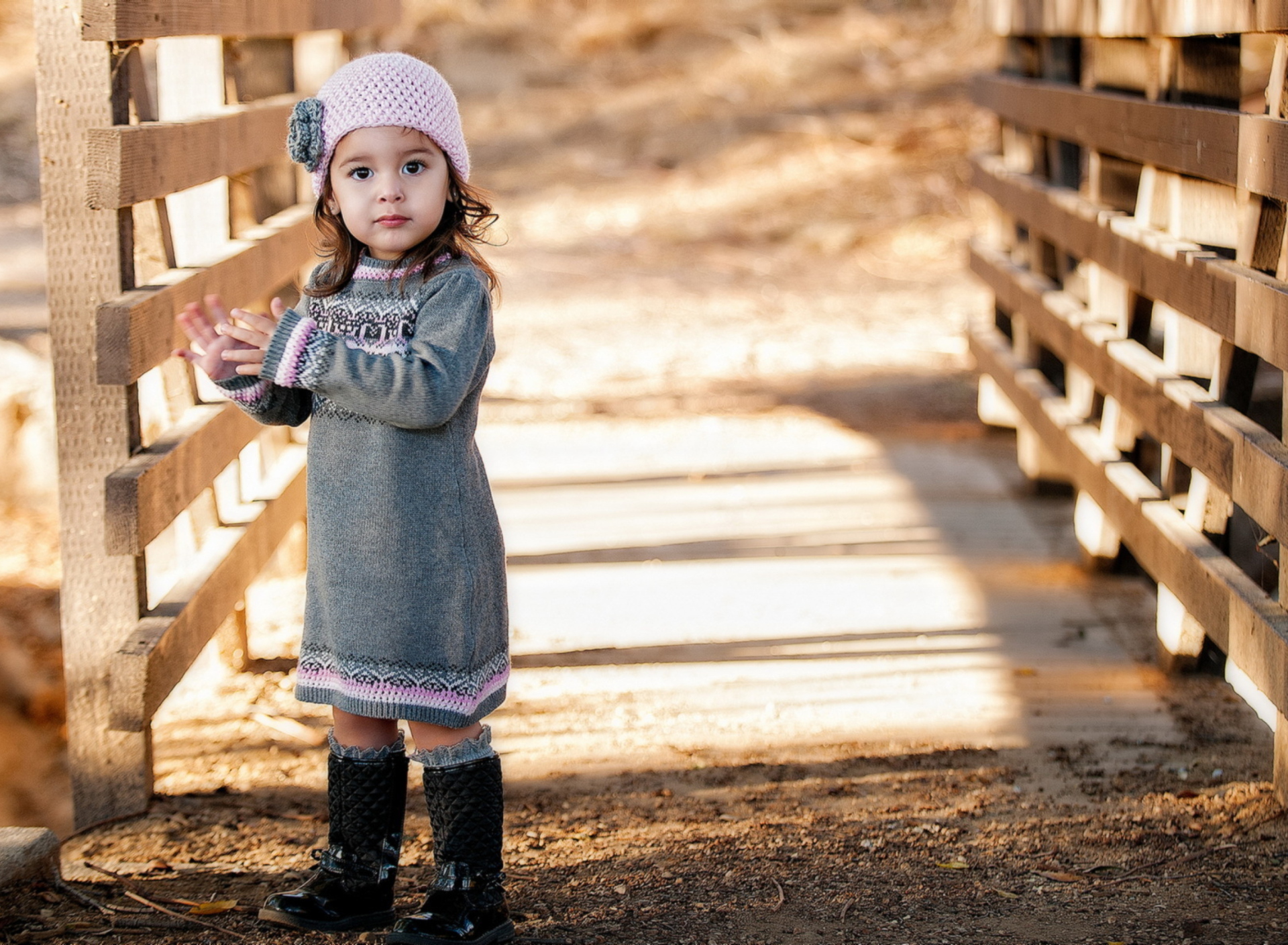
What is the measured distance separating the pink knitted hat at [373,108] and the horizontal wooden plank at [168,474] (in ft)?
2.73

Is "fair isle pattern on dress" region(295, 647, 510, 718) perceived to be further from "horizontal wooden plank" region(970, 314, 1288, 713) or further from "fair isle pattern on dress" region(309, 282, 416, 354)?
"horizontal wooden plank" region(970, 314, 1288, 713)

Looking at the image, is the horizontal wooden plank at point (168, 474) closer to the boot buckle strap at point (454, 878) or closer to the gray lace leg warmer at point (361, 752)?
the gray lace leg warmer at point (361, 752)

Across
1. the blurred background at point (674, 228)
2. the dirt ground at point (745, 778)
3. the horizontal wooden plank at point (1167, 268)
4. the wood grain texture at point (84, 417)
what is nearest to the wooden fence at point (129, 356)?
the wood grain texture at point (84, 417)

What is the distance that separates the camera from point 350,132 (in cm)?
271

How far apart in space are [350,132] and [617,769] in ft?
6.30

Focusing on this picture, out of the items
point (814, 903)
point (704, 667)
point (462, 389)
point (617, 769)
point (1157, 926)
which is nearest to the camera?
point (462, 389)

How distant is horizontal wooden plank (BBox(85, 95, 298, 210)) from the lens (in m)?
3.06

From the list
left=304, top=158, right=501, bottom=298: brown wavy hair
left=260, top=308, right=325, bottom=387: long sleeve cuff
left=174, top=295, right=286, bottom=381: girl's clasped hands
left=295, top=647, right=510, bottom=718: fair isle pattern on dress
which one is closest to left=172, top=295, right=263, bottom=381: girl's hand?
left=174, top=295, right=286, bottom=381: girl's clasped hands

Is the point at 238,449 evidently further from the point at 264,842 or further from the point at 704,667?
the point at 704,667

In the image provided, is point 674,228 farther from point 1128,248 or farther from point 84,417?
point 84,417

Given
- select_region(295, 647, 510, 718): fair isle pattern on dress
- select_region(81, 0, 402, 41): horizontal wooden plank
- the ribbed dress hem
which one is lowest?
the ribbed dress hem

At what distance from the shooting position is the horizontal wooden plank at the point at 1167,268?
128 inches

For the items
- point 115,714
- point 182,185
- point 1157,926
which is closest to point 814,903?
point 1157,926

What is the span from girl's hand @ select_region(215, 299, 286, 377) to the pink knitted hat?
302 mm
